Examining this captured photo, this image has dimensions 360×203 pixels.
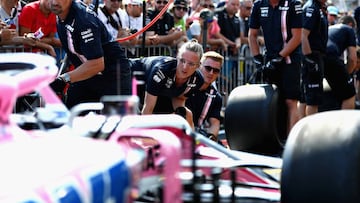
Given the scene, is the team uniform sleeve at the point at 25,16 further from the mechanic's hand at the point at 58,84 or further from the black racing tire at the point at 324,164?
the black racing tire at the point at 324,164

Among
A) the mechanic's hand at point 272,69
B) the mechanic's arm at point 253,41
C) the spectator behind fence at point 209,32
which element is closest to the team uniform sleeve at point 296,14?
the mechanic's hand at point 272,69

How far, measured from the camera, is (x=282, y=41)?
29.6ft

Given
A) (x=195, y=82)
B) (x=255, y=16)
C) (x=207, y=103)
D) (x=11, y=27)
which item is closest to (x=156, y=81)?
(x=195, y=82)

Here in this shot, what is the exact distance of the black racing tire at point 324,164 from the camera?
13.6ft

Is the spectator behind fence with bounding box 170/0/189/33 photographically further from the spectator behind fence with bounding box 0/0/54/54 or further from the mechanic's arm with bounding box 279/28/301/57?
the spectator behind fence with bounding box 0/0/54/54

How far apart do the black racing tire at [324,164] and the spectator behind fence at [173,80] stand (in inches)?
99.2

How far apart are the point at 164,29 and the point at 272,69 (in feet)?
6.16

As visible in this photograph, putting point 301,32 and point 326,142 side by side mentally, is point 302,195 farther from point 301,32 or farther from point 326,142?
point 301,32

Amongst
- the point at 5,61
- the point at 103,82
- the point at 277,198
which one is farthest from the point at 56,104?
the point at 103,82

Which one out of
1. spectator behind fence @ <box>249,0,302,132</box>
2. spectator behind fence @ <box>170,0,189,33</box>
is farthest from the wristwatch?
spectator behind fence @ <box>170,0,189,33</box>

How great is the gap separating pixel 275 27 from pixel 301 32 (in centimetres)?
27

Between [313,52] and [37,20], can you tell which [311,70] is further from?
[37,20]

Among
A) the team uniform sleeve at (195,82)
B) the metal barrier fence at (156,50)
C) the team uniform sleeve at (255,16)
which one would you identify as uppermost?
the team uniform sleeve at (255,16)

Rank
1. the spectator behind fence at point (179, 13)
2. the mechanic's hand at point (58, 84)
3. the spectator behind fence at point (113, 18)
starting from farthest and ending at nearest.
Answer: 1. the spectator behind fence at point (179, 13)
2. the spectator behind fence at point (113, 18)
3. the mechanic's hand at point (58, 84)
